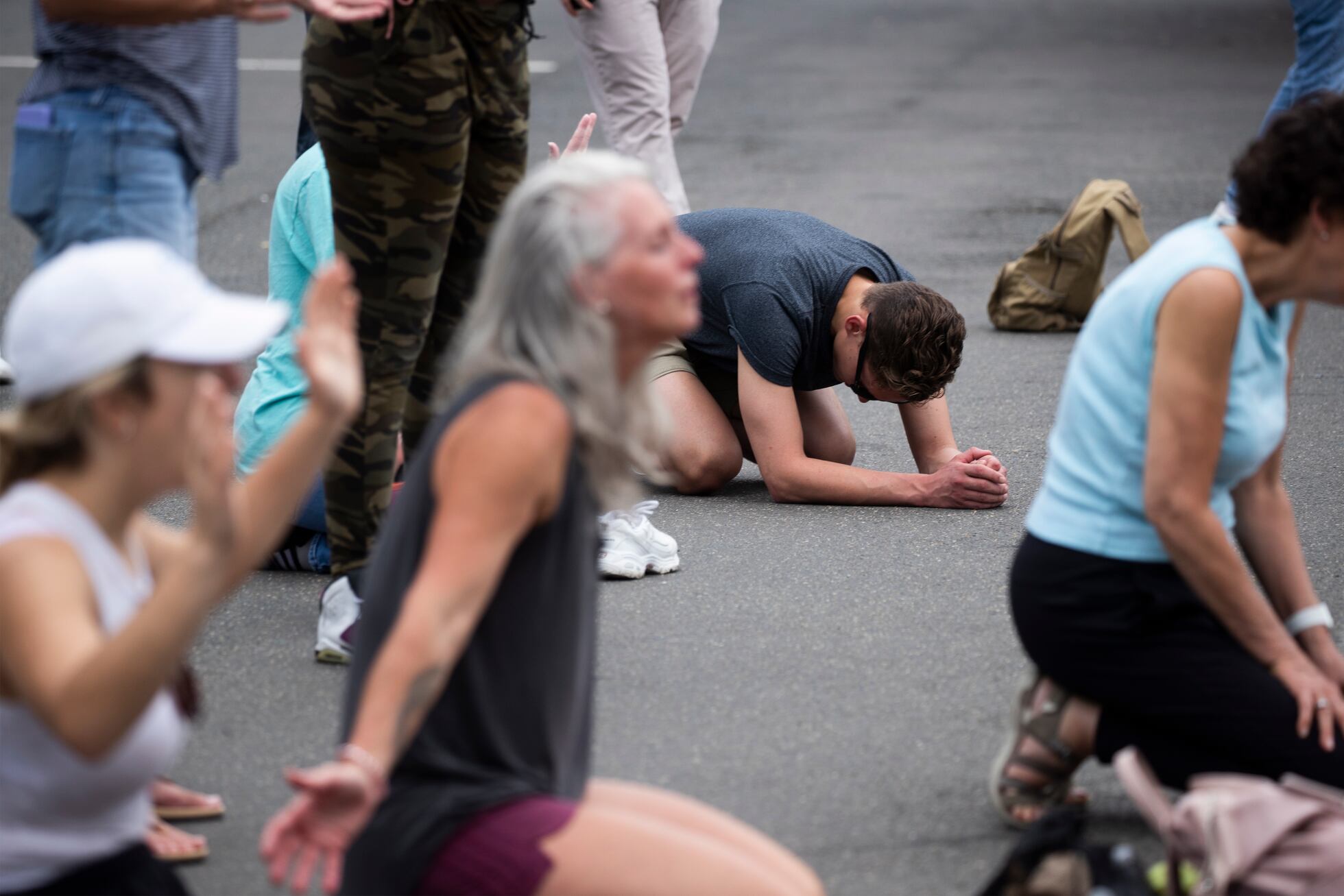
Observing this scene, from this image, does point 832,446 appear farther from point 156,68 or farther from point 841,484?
point 156,68

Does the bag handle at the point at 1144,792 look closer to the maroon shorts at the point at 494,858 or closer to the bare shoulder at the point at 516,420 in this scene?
the maroon shorts at the point at 494,858

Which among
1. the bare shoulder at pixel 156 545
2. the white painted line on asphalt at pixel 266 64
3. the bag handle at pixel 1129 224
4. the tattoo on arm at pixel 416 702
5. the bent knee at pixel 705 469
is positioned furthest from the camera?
the white painted line on asphalt at pixel 266 64

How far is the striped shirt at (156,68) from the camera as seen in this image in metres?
2.86

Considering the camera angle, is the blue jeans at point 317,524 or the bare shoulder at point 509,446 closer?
the bare shoulder at point 509,446

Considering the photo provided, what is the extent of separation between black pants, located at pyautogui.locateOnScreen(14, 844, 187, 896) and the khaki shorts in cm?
283

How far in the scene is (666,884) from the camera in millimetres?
2164

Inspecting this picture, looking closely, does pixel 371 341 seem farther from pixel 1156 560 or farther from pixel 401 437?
pixel 1156 560

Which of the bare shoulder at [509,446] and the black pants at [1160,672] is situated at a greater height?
the bare shoulder at [509,446]

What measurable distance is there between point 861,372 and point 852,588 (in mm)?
648

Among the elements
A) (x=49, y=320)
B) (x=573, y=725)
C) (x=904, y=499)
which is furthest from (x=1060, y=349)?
(x=49, y=320)

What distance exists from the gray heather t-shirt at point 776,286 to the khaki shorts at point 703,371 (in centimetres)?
8

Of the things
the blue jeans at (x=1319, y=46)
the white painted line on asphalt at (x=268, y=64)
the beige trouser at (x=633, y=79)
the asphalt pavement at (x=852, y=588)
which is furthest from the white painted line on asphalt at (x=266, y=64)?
the blue jeans at (x=1319, y=46)

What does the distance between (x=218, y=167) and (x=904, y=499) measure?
2.29 meters

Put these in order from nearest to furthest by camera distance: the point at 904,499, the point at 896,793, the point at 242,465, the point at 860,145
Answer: the point at 896,793 < the point at 242,465 < the point at 904,499 < the point at 860,145
